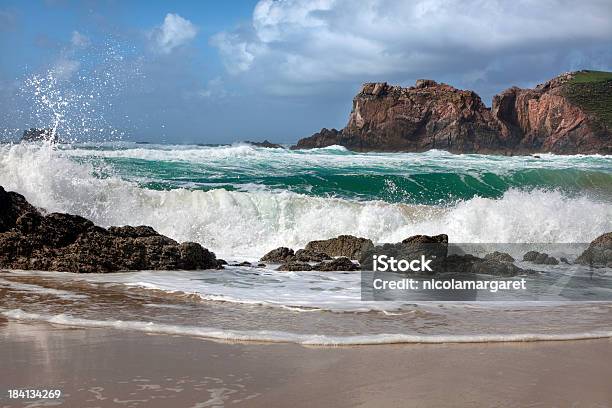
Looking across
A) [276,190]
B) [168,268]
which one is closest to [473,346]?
[168,268]

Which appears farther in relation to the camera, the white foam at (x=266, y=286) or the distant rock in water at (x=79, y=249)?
the distant rock in water at (x=79, y=249)

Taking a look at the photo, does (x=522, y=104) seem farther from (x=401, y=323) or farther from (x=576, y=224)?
(x=401, y=323)

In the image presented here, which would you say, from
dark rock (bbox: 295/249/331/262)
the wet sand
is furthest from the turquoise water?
the wet sand

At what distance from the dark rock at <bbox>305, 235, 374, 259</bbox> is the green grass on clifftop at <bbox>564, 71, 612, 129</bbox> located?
215ft

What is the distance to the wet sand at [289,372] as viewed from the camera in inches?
139

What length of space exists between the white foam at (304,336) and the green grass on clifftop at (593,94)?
70212 millimetres

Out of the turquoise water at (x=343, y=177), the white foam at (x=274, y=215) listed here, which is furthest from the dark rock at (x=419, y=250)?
the turquoise water at (x=343, y=177)

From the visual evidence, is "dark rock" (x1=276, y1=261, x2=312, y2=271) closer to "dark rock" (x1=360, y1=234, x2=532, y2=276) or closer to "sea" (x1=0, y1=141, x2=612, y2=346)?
"sea" (x1=0, y1=141, x2=612, y2=346)

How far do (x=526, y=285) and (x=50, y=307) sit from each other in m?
5.30

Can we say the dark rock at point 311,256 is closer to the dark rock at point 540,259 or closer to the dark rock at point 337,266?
the dark rock at point 337,266

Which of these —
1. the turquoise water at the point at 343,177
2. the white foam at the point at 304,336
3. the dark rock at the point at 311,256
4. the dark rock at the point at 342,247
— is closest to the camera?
the white foam at the point at 304,336

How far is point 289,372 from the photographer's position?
404 centimetres

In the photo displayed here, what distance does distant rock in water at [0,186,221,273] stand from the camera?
802 cm

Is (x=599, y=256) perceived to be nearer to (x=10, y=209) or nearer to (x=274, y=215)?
(x=274, y=215)
